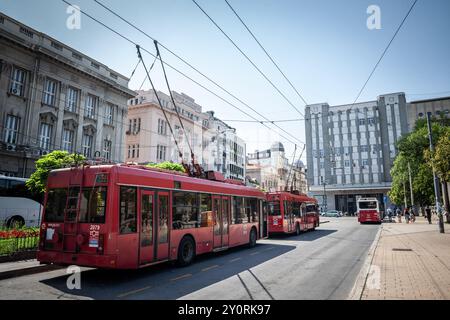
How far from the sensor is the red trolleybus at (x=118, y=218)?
8.17m

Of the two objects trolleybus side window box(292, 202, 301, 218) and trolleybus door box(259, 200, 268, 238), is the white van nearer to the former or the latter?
trolleybus door box(259, 200, 268, 238)

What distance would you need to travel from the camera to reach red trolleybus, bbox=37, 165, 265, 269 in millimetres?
8172

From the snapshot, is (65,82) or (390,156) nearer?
(65,82)

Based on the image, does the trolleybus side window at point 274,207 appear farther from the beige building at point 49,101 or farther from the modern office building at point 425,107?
the modern office building at point 425,107

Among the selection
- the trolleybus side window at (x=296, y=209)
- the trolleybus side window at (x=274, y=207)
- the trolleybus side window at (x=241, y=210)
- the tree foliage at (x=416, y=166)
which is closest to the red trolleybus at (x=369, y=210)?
the tree foliage at (x=416, y=166)

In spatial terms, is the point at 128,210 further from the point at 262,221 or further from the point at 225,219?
the point at 262,221

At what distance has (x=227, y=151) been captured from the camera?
64750 mm

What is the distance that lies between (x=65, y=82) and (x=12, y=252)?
24.7 metres

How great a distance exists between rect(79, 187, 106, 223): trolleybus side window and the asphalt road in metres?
1.69

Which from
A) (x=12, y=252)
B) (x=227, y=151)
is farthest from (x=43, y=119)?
(x=227, y=151)

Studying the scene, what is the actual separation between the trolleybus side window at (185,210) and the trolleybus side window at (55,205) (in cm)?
329

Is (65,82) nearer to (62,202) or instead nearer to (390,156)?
(62,202)

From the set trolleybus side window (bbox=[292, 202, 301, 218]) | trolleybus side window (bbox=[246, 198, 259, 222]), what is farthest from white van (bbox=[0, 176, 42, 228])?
trolleybus side window (bbox=[292, 202, 301, 218])

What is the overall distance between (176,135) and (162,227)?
41.6 m
